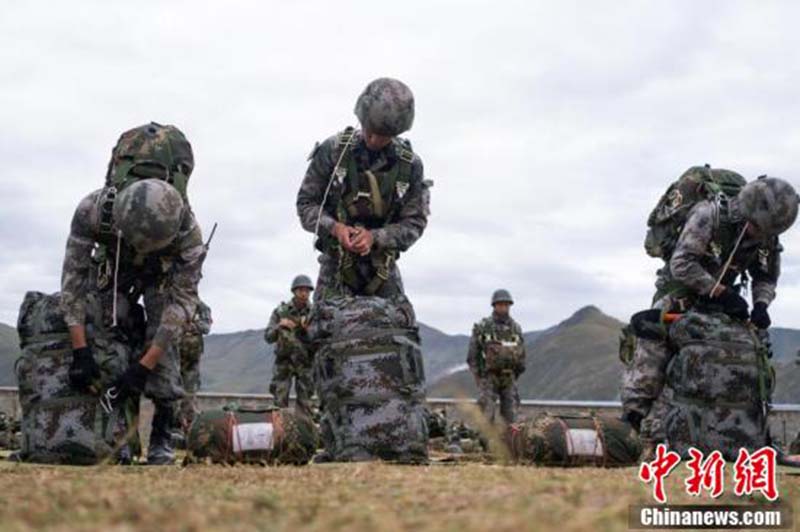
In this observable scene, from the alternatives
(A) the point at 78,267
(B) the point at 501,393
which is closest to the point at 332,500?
(A) the point at 78,267

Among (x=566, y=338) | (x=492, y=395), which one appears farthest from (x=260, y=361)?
(x=492, y=395)

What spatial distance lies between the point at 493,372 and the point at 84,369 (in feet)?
39.7

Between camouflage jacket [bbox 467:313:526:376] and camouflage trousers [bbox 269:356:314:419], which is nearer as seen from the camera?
camouflage trousers [bbox 269:356:314:419]

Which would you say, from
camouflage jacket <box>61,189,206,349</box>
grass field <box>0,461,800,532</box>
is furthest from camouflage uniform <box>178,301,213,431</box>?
grass field <box>0,461,800,532</box>

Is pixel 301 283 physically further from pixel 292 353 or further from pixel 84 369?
pixel 84 369

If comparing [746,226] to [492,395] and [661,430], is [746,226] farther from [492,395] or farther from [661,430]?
[492,395]

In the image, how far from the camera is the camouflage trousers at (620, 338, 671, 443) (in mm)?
7484

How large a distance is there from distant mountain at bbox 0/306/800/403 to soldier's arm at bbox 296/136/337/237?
2897cm

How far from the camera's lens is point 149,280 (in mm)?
6500

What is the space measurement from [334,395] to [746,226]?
10.4 feet

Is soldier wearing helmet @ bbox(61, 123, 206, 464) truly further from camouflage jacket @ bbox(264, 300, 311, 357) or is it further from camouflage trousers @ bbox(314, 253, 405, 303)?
camouflage jacket @ bbox(264, 300, 311, 357)

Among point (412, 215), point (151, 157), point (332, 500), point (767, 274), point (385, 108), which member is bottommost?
point (332, 500)

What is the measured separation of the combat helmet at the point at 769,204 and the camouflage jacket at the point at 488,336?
10.7m

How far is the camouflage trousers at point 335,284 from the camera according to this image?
6.79m
